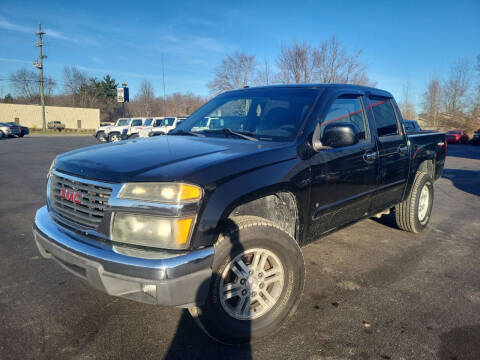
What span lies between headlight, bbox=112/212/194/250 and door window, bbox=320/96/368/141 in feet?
5.47

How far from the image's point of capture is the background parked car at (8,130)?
29234 millimetres

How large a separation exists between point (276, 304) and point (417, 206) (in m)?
3.00

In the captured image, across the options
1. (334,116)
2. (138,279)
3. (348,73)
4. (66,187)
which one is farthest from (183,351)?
(348,73)

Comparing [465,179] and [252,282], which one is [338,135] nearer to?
[252,282]

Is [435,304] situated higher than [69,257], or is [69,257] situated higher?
[69,257]

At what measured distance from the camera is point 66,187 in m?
2.40

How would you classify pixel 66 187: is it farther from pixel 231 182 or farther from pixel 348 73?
pixel 348 73

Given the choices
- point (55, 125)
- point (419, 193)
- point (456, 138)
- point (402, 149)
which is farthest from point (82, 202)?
point (55, 125)

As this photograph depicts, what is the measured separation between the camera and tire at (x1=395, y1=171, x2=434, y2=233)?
14.5ft

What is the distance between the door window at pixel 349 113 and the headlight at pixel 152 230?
1666 millimetres

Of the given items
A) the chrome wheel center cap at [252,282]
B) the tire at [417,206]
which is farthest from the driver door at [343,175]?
the tire at [417,206]

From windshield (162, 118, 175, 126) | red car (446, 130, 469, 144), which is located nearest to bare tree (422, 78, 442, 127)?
red car (446, 130, 469, 144)

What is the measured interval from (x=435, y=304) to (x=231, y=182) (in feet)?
7.02

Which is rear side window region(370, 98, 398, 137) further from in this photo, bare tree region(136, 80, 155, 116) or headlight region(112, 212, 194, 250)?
bare tree region(136, 80, 155, 116)
